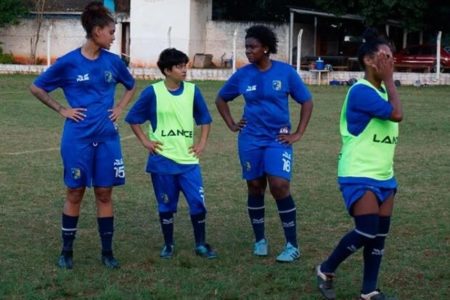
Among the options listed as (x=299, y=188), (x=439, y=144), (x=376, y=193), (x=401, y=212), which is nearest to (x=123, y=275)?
(x=376, y=193)

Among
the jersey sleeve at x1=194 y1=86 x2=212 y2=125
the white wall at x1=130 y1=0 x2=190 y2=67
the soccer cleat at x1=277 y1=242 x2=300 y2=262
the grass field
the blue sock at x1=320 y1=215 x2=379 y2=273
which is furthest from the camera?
the white wall at x1=130 y1=0 x2=190 y2=67

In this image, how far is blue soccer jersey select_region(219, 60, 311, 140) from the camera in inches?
304

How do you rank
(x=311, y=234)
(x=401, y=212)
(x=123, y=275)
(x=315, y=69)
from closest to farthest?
(x=123, y=275)
(x=311, y=234)
(x=401, y=212)
(x=315, y=69)

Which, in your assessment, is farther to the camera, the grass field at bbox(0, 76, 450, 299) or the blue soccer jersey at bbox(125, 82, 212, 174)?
the blue soccer jersey at bbox(125, 82, 212, 174)

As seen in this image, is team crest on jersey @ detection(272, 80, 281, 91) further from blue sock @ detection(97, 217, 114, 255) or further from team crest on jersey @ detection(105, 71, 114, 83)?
blue sock @ detection(97, 217, 114, 255)

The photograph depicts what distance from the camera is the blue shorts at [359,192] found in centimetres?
632

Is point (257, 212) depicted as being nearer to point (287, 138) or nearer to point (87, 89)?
point (287, 138)

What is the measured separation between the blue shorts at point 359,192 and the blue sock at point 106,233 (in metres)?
2.10

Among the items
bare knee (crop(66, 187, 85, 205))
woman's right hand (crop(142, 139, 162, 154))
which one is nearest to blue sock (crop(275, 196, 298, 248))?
woman's right hand (crop(142, 139, 162, 154))

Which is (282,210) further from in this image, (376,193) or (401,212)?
(401,212)

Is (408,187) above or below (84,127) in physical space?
below

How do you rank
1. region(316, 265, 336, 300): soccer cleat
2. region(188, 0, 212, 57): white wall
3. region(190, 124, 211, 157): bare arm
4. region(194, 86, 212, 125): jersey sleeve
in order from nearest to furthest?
1. region(316, 265, 336, 300): soccer cleat
2. region(190, 124, 211, 157): bare arm
3. region(194, 86, 212, 125): jersey sleeve
4. region(188, 0, 212, 57): white wall

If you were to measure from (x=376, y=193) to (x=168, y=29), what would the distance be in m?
39.5

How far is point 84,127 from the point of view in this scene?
7.29 meters
